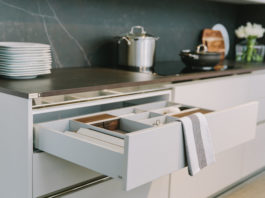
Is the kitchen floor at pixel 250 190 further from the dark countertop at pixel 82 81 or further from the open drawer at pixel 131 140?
the open drawer at pixel 131 140

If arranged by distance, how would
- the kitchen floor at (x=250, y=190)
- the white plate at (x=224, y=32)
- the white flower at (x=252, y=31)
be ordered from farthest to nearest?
the white plate at (x=224, y=32) → the white flower at (x=252, y=31) → the kitchen floor at (x=250, y=190)

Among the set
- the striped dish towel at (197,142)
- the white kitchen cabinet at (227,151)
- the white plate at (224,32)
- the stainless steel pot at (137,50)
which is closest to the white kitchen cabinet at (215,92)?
the white kitchen cabinet at (227,151)

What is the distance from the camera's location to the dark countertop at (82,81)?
61.3 inches

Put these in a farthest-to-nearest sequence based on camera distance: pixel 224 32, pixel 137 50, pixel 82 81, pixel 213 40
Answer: pixel 224 32 < pixel 213 40 < pixel 137 50 < pixel 82 81

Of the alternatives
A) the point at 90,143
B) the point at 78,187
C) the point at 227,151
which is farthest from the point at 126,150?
the point at 227,151

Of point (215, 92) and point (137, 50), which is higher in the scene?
point (137, 50)

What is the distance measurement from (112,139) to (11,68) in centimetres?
56

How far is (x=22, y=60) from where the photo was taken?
1.72 meters

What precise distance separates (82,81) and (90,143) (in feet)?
1.62

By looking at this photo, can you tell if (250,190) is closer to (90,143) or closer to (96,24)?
(96,24)

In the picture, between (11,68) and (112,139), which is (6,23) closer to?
(11,68)

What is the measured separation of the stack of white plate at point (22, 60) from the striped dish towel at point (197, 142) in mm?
668

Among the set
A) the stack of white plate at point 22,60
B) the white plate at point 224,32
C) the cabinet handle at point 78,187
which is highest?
the white plate at point 224,32

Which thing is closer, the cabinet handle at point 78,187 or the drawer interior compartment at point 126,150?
the drawer interior compartment at point 126,150
